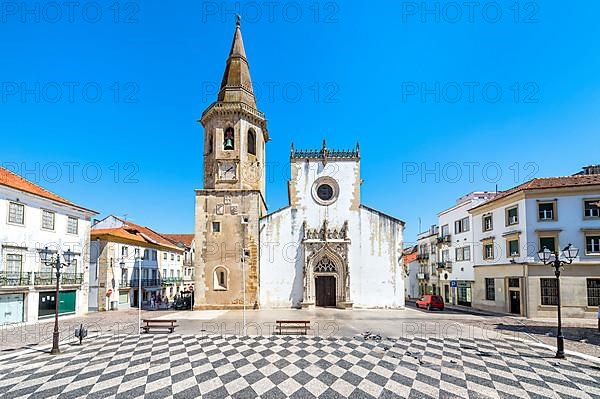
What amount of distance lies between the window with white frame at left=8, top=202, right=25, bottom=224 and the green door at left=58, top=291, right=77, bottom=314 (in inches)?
234

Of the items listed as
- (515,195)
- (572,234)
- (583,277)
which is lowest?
(583,277)

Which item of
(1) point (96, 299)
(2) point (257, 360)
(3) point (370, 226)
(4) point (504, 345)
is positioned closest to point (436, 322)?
(4) point (504, 345)

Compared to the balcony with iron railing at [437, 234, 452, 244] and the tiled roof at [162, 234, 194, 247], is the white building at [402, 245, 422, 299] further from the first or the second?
the tiled roof at [162, 234, 194, 247]

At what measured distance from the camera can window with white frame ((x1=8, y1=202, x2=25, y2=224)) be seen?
20562 millimetres

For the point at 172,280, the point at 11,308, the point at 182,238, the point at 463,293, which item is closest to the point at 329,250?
the point at 463,293

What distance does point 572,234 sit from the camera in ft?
76.3

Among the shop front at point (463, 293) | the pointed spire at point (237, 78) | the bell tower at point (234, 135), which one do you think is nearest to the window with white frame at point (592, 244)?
the shop front at point (463, 293)

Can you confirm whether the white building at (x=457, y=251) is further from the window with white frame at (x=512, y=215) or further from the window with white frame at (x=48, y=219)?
the window with white frame at (x=48, y=219)

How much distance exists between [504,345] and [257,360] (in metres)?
10.0

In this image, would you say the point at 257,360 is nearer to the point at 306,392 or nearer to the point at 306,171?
the point at 306,392

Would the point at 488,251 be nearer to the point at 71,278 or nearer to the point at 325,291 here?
the point at 325,291

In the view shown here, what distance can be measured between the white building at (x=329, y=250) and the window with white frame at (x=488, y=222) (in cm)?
697

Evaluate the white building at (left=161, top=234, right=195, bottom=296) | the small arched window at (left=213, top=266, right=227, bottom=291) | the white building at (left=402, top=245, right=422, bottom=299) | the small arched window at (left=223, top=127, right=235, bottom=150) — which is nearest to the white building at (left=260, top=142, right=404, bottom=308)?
the small arched window at (left=213, top=266, right=227, bottom=291)

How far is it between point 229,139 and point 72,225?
44.0 feet
